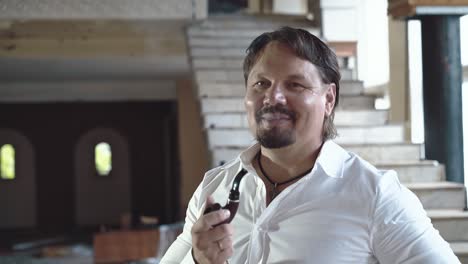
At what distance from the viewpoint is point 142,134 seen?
14.3m

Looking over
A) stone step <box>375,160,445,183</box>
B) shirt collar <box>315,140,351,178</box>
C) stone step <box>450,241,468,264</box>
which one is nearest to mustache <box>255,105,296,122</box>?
shirt collar <box>315,140,351,178</box>

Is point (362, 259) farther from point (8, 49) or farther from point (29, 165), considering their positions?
point (29, 165)

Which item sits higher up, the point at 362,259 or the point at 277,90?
the point at 277,90

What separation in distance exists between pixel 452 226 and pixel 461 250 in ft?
0.97

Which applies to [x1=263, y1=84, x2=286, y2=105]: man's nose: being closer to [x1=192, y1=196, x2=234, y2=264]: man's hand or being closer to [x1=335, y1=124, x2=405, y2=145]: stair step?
[x1=192, y1=196, x2=234, y2=264]: man's hand

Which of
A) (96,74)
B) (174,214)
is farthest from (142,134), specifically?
(96,74)

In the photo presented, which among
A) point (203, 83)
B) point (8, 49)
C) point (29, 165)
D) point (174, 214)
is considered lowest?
point (174, 214)

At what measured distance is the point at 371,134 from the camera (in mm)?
5773

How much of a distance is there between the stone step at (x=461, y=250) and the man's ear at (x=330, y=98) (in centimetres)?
271

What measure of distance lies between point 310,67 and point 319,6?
6184 mm

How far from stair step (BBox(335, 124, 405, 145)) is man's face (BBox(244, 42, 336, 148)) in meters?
4.06

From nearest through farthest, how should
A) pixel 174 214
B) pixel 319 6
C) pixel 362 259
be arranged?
1. pixel 362 259
2. pixel 319 6
3. pixel 174 214

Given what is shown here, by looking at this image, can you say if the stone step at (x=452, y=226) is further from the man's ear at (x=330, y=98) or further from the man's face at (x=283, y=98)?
the man's face at (x=283, y=98)

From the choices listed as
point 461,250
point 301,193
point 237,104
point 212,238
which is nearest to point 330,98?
point 301,193
